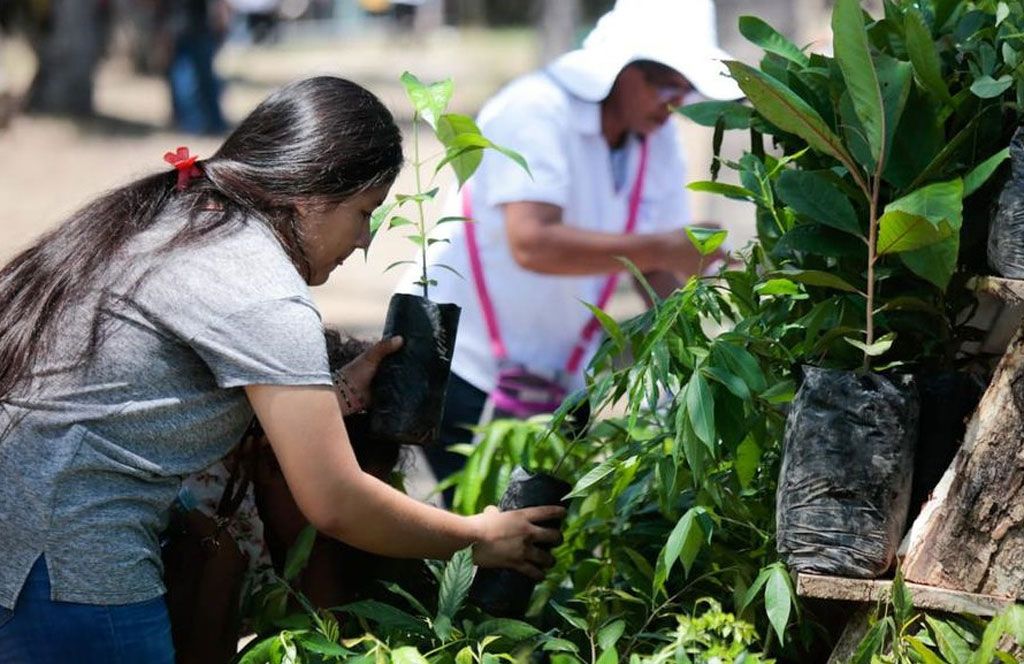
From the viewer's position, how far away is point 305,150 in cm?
228

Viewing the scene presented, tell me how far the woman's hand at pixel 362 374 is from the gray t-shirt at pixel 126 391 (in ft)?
1.07

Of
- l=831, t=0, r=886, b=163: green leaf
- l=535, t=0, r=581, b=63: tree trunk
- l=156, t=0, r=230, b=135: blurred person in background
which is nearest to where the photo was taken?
l=831, t=0, r=886, b=163: green leaf

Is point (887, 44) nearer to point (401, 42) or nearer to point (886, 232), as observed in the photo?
point (886, 232)

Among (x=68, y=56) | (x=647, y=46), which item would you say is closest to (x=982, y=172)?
(x=647, y=46)

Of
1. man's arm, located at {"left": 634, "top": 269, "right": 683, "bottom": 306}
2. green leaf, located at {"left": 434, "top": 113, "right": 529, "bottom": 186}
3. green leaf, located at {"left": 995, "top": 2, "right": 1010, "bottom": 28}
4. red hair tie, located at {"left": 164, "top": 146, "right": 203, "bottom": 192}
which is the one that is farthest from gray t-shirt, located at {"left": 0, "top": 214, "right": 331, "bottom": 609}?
man's arm, located at {"left": 634, "top": 269, "right": 683, "bottom": 306}

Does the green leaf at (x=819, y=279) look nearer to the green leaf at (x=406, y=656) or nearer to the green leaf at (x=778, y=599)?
the green leaf at (x=778, y=599)

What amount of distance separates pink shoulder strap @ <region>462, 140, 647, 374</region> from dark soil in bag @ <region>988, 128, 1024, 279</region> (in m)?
1.85

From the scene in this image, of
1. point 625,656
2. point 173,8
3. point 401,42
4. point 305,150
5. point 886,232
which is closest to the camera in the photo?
point 886,232

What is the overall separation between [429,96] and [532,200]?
1271 mm

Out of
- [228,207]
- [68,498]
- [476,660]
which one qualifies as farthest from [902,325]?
[68,498]

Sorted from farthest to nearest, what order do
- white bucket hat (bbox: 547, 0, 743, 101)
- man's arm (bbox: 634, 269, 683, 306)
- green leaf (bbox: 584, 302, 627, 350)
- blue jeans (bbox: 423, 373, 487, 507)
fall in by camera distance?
man's arm (bbox: 634, 269, 683, 306) < blue jeans (bbox: 423, 373, 487, 507) < white bucket hat (bbox: 547, 0, 743, 101) < green leaf (bbox: 584, 302, 627, 350)

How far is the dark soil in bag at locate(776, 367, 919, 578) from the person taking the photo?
215 centimetres

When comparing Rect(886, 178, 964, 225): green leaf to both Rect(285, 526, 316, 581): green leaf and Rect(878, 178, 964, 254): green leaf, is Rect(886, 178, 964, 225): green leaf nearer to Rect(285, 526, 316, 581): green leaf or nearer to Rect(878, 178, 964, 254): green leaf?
Rect(878, 178, 964, 254): green leaf

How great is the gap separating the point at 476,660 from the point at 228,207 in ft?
2.52
